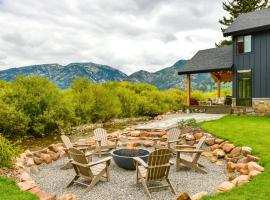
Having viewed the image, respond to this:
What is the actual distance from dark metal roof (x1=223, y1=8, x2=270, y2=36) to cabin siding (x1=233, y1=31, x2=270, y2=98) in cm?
49

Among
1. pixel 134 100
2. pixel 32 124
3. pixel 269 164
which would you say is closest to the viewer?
pixel 269 164

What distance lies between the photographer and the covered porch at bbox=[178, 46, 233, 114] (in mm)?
20597

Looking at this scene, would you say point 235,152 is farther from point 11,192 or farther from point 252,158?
point 11,192

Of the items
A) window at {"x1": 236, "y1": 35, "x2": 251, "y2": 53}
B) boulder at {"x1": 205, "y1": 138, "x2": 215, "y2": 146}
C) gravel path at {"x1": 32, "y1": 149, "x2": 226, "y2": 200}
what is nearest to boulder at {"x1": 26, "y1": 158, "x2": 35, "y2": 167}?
gravel path at {"x1": 32, "y1": 149, "x2": 226, "y2": 200}

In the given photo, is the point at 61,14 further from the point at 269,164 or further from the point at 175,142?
the point at 269,164

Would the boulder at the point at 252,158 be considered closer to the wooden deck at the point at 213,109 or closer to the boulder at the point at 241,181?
the boulder at the point at 241,181

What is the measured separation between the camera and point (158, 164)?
7.04m

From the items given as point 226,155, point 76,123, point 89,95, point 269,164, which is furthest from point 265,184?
point 89,95

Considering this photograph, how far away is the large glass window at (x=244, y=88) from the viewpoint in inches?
758

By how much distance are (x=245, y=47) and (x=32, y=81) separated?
12.8 m

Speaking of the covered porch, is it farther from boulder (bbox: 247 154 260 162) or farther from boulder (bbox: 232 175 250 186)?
boulder (bbox: 232 175 250 186)

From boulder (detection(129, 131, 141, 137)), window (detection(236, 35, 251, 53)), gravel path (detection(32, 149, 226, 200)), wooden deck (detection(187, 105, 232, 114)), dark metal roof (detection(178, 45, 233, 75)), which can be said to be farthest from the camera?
dark metal roof (detection(178, 45, 233, 75))

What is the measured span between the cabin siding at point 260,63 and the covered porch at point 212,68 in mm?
1575

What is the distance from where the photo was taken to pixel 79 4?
16828mm
